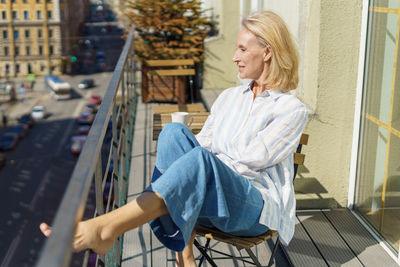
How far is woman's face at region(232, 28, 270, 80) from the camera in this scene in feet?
6.41

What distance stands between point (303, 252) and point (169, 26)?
5.02m

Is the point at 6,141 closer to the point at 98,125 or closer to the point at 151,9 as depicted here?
the point at 151,9

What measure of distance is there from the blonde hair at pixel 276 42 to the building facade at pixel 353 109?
66cm

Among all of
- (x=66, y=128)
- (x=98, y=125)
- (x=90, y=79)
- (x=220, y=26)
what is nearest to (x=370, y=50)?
(x=98, y=125)

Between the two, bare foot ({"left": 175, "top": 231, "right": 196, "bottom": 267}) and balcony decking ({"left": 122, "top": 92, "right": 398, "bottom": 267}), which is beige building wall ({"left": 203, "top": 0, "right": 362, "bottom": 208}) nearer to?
balcony decking ({"left": 122, "top": 92, "right": 398, "bottom": 267})

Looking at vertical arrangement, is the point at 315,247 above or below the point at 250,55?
below

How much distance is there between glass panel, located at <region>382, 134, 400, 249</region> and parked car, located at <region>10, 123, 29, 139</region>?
2125 inches

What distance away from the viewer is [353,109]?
2.83m

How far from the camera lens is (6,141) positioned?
171ft

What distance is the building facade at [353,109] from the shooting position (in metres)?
2.46

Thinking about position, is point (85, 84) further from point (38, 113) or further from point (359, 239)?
point (359, 239)

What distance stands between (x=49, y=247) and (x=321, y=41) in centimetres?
225

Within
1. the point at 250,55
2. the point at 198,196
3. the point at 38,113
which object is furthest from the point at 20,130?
the point at 198,196

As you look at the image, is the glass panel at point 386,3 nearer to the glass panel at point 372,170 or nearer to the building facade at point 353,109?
the building facade at point 353,109
